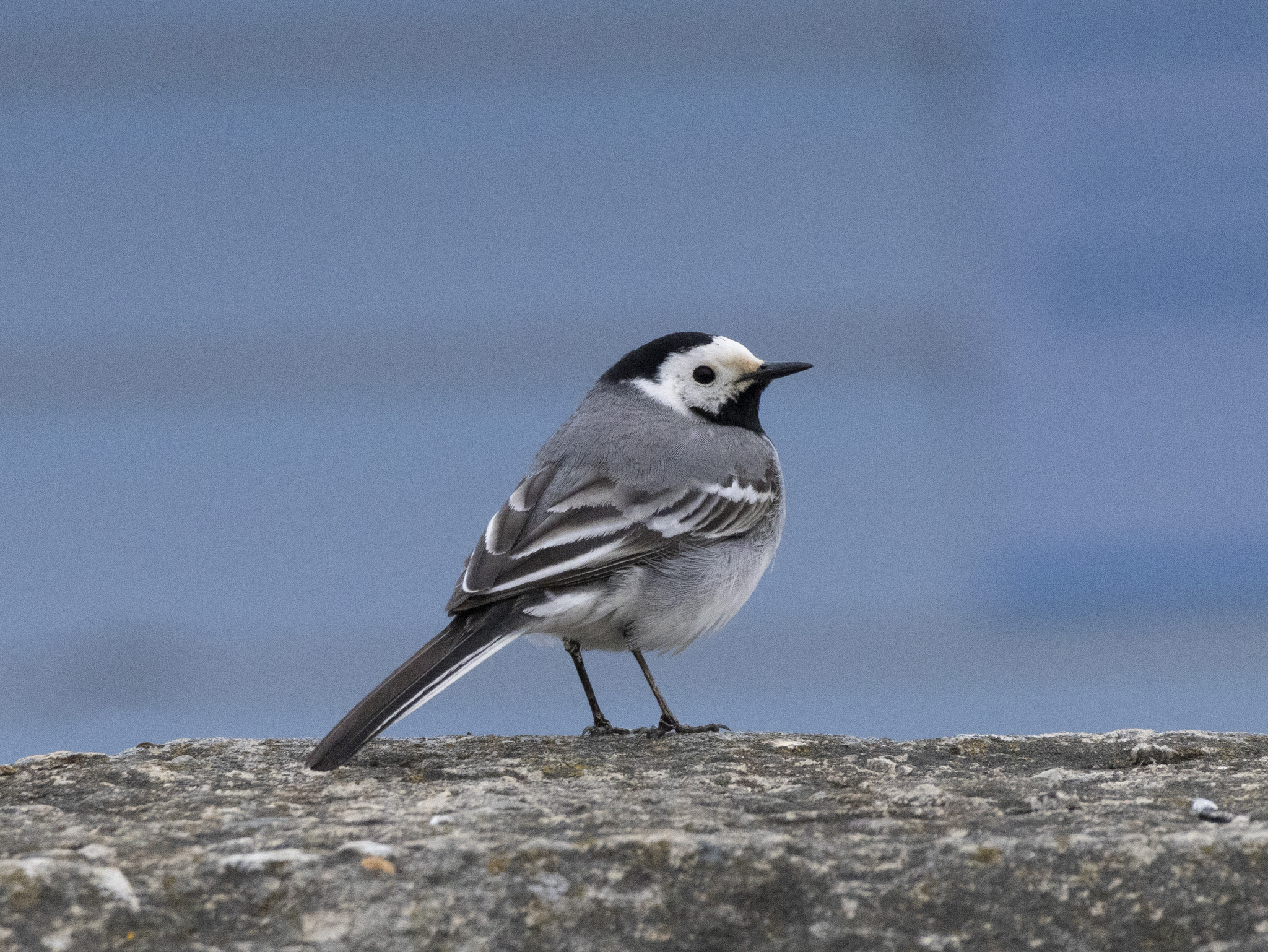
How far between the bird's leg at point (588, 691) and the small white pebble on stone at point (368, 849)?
78.3 inches

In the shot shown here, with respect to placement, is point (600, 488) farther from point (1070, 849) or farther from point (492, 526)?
Answer: point (1070, 849)

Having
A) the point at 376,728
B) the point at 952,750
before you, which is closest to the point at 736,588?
the point at 952,750

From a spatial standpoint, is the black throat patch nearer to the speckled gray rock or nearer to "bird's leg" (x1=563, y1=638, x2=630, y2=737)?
"bird's leg" (x1=563, y1=638, x2=630, y2=737)

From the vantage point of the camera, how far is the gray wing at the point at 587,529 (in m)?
3.57

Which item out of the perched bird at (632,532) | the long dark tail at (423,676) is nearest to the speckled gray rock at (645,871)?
the long dark tail at (423,676)

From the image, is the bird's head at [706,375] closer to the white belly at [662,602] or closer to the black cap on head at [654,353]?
the black cap on head at [654,353]

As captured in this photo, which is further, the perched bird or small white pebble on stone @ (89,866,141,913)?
the perched bird

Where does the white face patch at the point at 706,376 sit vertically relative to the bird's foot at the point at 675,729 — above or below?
above

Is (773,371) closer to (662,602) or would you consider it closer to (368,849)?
(662,602)

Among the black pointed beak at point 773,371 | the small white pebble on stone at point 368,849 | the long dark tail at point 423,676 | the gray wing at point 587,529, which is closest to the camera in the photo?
the small white pebble on stone at point 368,849

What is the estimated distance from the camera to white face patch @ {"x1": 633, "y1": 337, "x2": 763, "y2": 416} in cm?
489

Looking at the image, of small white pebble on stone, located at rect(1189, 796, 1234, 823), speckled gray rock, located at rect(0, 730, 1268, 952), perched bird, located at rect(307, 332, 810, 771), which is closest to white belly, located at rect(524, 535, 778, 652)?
perched bird, located at rect(307, 332, 810, 771)

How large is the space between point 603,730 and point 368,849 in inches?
80.1

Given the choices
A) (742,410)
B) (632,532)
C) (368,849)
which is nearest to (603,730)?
(632,532)
